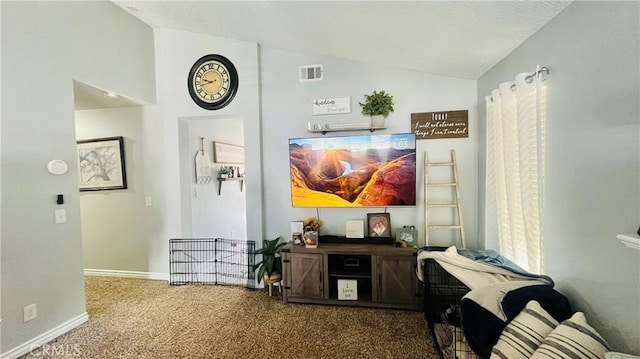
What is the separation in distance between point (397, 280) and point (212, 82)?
320 cm

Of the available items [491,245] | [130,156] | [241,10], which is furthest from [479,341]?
[130,156]

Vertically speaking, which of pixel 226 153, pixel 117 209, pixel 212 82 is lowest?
pixel 117 209

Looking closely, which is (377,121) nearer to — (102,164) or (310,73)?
(310,73)

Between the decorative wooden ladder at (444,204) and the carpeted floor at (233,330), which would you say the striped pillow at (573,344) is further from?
the decorative wooden ladder at (444,204)

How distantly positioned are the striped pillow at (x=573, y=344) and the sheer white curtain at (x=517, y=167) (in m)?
0.63

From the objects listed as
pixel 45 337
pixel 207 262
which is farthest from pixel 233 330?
pixel 45 337

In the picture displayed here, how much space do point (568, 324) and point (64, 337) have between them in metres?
3.69

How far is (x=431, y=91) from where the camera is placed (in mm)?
2961

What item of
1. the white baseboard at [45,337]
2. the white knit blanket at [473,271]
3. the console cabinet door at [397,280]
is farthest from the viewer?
the console cabinet door at [397,280]

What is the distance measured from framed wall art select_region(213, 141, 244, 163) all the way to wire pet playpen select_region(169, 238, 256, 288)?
1.37 metres

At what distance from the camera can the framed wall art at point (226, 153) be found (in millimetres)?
4246

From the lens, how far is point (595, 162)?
4.55 feet

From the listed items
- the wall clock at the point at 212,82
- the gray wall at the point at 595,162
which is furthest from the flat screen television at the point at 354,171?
the gray wall at the point at 595,162

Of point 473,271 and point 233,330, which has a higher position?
point 473,271
